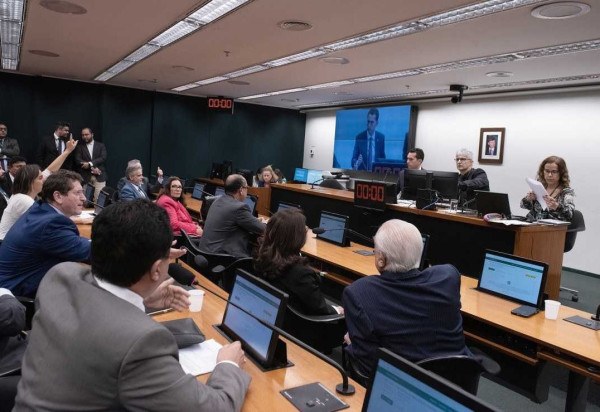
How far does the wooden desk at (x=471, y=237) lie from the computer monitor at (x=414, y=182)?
1.03 ft

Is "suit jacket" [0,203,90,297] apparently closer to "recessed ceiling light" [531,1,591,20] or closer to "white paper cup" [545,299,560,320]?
"white paper cup" [545,299,560,320]

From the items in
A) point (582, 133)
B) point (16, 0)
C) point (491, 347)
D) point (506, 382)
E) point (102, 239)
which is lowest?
point (506, 382)

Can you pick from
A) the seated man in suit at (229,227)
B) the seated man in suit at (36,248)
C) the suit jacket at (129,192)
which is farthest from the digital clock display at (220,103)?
the seated man in suit at (36,248)

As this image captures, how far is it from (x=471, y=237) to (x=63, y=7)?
416cm

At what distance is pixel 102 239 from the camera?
3.88 feet

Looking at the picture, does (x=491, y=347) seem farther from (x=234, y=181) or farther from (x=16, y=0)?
(x=16, y=0)

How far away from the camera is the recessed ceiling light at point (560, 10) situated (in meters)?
3.43

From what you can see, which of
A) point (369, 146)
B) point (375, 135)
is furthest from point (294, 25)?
point (369, 146)

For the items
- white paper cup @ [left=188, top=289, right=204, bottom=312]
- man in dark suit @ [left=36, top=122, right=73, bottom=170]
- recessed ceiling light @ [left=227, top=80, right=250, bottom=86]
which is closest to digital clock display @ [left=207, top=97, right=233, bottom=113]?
recessed ceiling light @ [left=227, top=80, right=250, bottom=86]

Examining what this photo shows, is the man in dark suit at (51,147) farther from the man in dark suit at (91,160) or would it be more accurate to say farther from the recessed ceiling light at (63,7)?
the recessed ceiling light at (63,7)

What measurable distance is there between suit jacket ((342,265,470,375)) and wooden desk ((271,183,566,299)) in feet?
5.92

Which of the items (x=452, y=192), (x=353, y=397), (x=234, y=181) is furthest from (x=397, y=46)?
(x=353, y=397)

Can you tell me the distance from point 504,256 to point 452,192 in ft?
5.25

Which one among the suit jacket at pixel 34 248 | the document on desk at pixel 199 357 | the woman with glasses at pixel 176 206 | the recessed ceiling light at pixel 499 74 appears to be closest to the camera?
the document on desk at pixel 199 357
